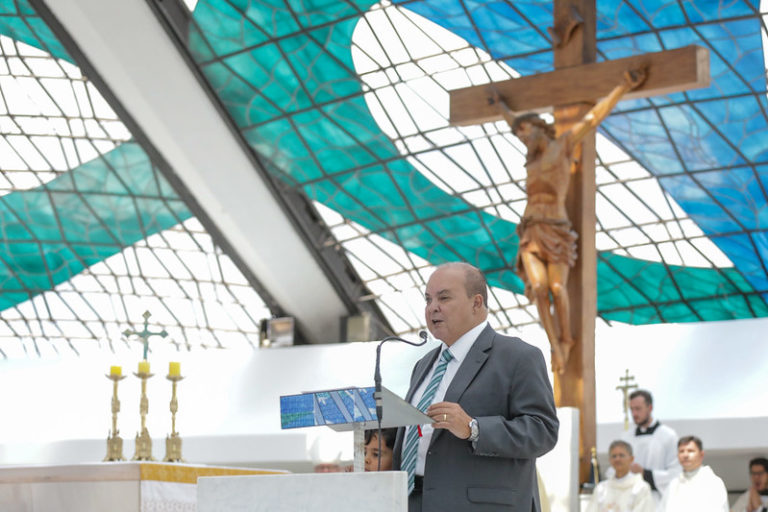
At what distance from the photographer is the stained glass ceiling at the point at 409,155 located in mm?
17141

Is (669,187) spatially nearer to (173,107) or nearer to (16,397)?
(173,107)

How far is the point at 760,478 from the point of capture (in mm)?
10906

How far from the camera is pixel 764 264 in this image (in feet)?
66.5

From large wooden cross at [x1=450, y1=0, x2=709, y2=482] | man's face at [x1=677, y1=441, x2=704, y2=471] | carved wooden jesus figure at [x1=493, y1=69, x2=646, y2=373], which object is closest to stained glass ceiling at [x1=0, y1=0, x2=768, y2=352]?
large wooden cross at [x1=450, y1=0, x2=709, y2=482]

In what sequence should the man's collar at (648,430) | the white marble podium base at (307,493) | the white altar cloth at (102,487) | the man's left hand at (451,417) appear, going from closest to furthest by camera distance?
the white marble podium base at (307,493), the man's left hand at (451,417), the white altar cloth at (102,487), the man's collar at (648,430)

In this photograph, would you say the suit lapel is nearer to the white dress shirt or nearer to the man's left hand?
the white dress shirt

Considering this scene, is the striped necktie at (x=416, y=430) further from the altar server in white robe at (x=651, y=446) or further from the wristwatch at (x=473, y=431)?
the altar server in white robe at (x=651, y=446)

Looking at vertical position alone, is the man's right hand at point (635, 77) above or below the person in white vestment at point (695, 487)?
above

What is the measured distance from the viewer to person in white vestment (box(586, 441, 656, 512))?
1030 centimetres

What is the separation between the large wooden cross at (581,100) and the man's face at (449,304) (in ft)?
22.7

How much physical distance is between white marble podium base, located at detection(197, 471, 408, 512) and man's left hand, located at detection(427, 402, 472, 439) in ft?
1.02

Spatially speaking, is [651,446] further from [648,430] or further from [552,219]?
[552,219]

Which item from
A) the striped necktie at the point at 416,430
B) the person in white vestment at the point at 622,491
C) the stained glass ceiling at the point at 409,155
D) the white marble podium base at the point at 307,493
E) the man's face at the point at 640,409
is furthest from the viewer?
the stained glass ceiling at the point at 409,155

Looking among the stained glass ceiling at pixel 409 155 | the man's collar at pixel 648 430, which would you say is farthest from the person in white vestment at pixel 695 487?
the stained glass ceiling at pixel 409 155
